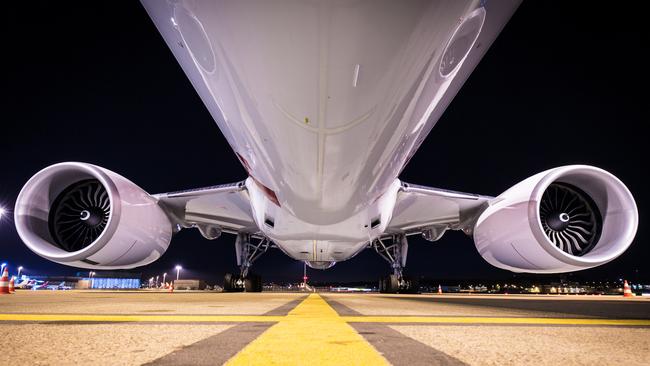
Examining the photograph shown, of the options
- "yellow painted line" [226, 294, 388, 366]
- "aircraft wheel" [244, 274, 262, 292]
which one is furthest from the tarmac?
"aircraft wheel" [244, 274, 262, 292]

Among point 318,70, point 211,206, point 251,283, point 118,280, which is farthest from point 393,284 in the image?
point 118,280

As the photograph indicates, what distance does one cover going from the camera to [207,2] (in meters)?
2.27

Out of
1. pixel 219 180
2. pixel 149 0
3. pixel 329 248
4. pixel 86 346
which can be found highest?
pixel 219 180

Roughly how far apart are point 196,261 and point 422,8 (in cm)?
8379

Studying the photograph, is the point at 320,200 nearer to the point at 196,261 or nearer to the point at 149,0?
the point at 149,0

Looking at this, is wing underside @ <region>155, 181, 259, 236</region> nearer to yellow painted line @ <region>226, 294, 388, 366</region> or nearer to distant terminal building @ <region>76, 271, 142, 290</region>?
yellow painted line @ <region>226, 294, 388, 366</region>

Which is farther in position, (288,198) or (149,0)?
(288,198)

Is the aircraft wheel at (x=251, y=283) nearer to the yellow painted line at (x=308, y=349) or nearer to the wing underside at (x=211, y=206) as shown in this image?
the wing underside at (x=211, y=206)

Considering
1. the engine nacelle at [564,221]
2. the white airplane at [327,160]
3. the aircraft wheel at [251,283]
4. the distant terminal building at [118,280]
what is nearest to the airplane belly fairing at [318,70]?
the white airplane at [327,160]

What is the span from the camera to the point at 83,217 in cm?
784

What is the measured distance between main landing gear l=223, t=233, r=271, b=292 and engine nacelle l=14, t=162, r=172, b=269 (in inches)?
178

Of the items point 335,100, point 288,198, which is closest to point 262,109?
point 335,100

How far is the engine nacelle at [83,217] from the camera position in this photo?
7.41 m

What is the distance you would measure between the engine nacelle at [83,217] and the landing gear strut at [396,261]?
22.5 ft
